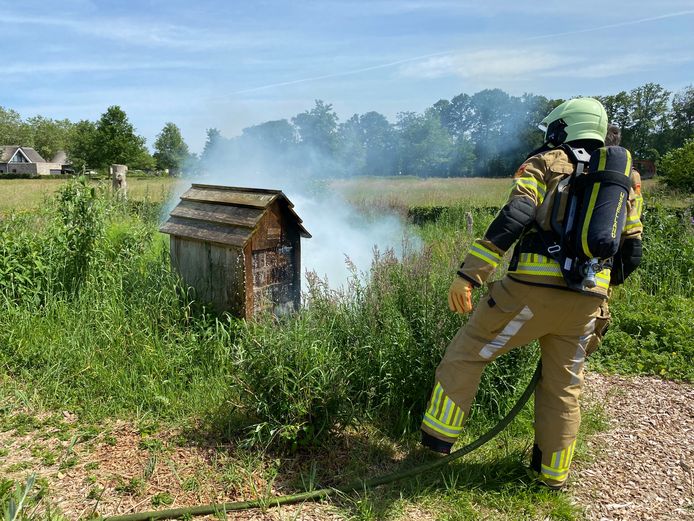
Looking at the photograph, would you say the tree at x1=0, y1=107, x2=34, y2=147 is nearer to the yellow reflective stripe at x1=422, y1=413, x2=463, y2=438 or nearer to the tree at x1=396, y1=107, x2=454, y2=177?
the tree at x1=396, y1=107, x2=454, y2=177

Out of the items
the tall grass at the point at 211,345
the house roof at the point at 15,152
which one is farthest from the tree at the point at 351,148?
the house roof at the point at 15,152

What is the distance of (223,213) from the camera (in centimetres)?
446

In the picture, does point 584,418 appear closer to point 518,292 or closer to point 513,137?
point 518,292

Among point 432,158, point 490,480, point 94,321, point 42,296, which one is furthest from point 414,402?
point 432,158

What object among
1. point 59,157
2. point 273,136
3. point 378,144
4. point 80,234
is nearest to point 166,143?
point 59,157

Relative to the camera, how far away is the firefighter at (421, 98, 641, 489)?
101 inches

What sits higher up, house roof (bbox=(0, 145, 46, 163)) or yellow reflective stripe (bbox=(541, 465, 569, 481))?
house roof (bbox=(0, 145, 46, 163))

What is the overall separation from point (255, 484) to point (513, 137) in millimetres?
15742

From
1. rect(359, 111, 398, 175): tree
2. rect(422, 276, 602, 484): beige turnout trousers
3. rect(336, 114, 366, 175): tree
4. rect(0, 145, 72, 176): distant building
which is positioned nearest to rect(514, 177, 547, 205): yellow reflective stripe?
rect(422, 276, 602, 484): beige turnout trousers

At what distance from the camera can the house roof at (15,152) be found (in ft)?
234

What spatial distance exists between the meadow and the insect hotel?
0.21 metres

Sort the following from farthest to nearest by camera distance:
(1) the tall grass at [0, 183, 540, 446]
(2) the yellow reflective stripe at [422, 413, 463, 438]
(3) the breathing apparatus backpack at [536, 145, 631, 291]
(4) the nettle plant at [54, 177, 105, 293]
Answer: (4) the nettle plant at [54, 177, 105, 293] < (1) the tall grass at [0, 183, 540, 446] < (2) the yellow reflective stripe at [422, 413, 463, 438] < (3) the breathing apparatus backpack at [536, 145, 631, 291]

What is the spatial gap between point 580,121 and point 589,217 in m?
0.64

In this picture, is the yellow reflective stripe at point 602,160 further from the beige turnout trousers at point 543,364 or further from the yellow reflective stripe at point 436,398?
the yellow reflective stripe at point 436,398
